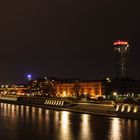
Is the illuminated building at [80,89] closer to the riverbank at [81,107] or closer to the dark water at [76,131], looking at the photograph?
the riverbank at [81,107]

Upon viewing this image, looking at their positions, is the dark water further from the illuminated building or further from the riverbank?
the illuminated building

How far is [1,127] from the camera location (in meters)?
33.3

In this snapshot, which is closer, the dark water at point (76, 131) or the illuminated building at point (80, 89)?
the dark water at point (76, 131)

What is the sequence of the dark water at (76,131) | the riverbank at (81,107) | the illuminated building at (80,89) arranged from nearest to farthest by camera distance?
1. the dark water at (76,131)
2. the riverbank at (81,107)
3. the illuminated building at (80,89)

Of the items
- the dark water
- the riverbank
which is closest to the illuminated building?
the riverbank

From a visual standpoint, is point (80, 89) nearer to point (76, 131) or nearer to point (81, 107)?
point (81, 107)

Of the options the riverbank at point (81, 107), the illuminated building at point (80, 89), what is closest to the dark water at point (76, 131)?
the riverbank at point (81, 107)

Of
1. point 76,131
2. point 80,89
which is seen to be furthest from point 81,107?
point 80,89

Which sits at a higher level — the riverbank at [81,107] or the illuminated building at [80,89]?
the illuminated building at [80,89]

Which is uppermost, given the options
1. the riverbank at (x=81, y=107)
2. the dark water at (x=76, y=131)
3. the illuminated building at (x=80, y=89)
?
the illuminated building at (x=80, y=89)

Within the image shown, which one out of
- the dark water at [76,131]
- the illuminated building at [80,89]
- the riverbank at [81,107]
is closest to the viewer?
the dark water at [76,131]

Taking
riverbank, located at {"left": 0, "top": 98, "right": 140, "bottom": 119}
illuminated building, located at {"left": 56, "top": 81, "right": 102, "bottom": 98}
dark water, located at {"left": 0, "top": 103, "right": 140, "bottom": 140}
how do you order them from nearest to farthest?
1. dark water, located at {"left": 0, "top": 103, "right": 140, "bottom": 140}
2. riverbank, located at {"left": 0, "top": 98, "right": 140, "bottom": 119}
3. illuminated building, located at {"left": 56, "top": 81, "right": 102, "bottom": 98}

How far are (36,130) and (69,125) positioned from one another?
4.00 meters

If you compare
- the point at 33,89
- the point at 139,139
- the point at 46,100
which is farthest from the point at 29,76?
the point at 139,139
